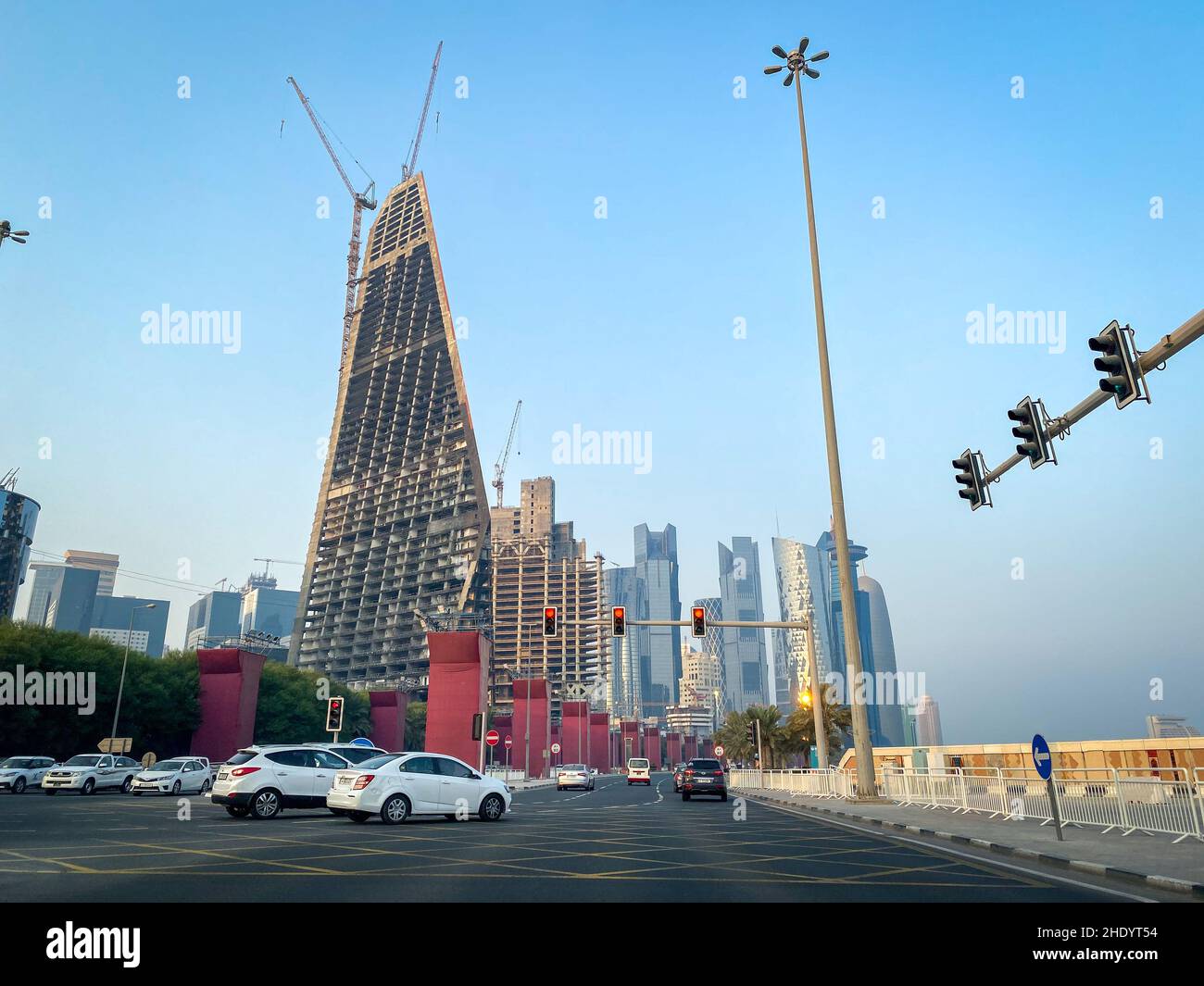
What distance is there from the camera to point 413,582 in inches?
6998

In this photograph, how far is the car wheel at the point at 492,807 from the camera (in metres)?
A: 20.7

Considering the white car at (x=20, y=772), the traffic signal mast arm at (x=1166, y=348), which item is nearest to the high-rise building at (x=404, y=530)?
the white car at (x=20, y=772)

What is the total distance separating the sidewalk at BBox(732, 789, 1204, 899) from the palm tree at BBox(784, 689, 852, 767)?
43969mm

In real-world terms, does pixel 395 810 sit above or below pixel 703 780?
above

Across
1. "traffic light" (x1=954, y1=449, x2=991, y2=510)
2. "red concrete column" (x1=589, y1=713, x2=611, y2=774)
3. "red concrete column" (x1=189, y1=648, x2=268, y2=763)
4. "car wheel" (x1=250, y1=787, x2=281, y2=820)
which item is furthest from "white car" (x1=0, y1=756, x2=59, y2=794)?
"red concrete column" (x1=589, y1=713, x2=611, y2=774)

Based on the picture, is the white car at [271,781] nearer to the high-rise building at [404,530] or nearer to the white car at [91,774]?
the white car at [91,774]

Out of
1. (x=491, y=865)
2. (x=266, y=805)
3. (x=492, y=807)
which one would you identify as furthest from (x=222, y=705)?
(x=491, y=865)

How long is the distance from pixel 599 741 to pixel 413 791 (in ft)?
377

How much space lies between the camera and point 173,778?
113 feet

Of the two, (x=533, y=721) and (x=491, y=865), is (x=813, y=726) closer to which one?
(x=533, y=721)

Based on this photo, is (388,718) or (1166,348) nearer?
(1166,348)

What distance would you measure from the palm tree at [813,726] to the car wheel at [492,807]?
4548 centimetres
